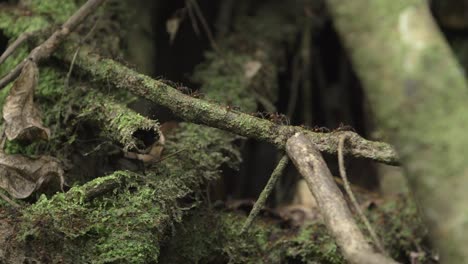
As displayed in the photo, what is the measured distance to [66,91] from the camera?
2496 millimetres

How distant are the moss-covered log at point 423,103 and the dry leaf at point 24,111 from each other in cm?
122

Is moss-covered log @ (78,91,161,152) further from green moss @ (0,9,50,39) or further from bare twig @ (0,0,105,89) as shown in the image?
green moss @ (0,9,50,39)

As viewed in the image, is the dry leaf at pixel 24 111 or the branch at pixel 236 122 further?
the dry leaf at pixel 24 111

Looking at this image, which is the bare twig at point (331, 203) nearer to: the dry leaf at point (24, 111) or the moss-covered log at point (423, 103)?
the moss-covered log at point (423, 103)

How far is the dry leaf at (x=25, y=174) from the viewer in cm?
209

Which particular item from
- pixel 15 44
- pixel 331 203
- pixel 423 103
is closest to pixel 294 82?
pixel 15 44

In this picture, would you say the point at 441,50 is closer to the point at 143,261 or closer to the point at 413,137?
the point at 413,137

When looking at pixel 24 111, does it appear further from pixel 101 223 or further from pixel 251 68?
pixel 251 68

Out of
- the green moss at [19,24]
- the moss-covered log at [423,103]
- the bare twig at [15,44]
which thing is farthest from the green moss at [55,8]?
the moss-covered log at [423,103]

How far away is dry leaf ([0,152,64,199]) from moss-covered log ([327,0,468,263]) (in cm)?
113

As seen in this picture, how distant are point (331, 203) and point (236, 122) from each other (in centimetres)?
53

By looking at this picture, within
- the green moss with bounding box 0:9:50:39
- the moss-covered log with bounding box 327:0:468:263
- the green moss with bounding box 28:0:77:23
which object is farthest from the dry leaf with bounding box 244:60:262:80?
the moss-covered log with bounding box 327:0:468:263

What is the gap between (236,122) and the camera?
210cm

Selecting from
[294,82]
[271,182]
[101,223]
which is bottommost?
[294,82]
